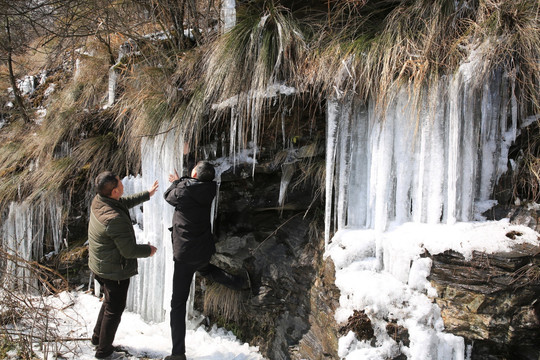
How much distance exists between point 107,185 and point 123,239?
0.49 meters

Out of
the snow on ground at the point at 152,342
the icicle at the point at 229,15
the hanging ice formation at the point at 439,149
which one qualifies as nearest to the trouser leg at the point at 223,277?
the snow on ground at the point at 152,342

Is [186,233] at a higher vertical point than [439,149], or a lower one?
lower

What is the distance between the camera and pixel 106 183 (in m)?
3.33

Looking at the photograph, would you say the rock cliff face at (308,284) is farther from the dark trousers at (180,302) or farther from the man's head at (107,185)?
the man's head at (107,185)

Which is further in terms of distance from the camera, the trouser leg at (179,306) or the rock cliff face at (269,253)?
the rock cliff face at (269,253)

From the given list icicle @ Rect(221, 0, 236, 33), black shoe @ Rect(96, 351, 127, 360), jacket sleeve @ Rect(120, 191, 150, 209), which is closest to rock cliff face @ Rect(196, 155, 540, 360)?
jacket sleeve @ Rect(120, 191, 150, 209)

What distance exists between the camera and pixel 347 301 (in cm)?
302

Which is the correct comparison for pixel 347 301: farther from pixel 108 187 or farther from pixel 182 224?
pixel 108 187

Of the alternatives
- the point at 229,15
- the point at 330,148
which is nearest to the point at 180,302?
the point at 330,148

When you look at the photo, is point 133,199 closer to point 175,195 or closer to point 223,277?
point 175,195

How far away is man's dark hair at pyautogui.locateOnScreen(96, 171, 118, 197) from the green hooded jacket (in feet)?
0.18

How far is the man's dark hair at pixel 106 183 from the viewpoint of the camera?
3324 millimetres

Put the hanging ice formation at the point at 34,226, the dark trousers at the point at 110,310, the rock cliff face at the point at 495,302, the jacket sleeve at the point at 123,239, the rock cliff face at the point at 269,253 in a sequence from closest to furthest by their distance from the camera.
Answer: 1. the rock cliff face at the point at 495,302
2. the jacket sleeve at the point at 123,239
3. the dark trousers at the point at 110,310
4. the rock cliff face at the point at 269,253
5. the hanging ice formation at the point at 34,226

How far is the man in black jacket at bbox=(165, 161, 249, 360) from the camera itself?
3529 mm
